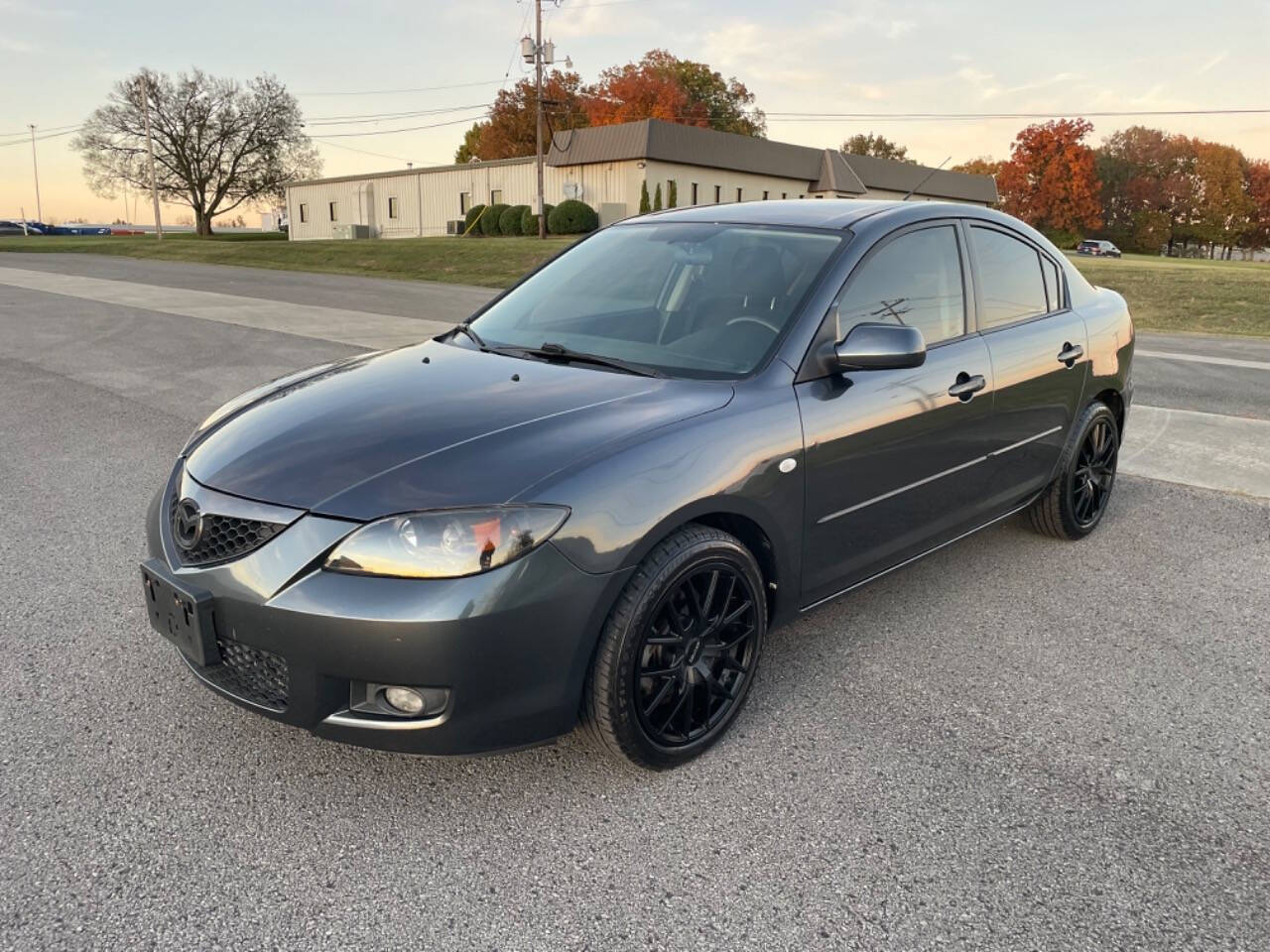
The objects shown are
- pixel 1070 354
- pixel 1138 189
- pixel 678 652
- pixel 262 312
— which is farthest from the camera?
pixel 1138 189

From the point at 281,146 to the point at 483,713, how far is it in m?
63.7

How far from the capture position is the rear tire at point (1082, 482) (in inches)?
184

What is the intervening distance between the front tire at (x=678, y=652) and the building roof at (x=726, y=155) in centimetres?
3877

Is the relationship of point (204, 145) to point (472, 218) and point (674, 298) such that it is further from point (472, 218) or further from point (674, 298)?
point (674, 298)

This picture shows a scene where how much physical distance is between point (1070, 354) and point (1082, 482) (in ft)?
2.48

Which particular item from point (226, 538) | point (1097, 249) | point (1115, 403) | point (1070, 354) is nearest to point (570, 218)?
point (1115, 403)

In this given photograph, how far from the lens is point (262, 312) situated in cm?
1434

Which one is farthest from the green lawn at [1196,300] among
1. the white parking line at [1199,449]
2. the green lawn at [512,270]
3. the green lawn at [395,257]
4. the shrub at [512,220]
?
the shrub at [512,220]

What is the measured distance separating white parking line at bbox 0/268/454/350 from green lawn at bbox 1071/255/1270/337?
1296cm

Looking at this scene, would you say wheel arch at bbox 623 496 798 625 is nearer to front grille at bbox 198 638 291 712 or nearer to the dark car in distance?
front grille at bbox 198 638 291 712

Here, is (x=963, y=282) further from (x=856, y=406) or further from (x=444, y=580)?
(x=444, y=580)

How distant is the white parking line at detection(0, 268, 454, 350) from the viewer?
11961 mm

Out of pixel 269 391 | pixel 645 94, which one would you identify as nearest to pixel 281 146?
pixel 645 94

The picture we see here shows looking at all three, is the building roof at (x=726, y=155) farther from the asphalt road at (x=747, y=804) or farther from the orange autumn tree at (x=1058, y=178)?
the asphalt road at (x=747, y=804)
